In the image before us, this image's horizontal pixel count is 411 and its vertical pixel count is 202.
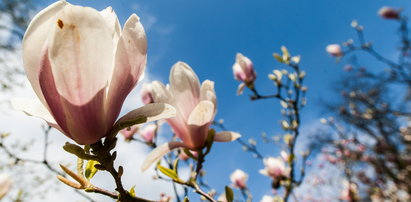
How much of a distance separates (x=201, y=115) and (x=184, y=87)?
0.09 metres

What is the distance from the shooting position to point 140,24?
1.46 feet

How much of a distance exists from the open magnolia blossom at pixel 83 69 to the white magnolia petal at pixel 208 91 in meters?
0.27

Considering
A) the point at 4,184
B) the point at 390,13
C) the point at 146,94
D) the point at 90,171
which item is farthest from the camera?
the point at 390,13

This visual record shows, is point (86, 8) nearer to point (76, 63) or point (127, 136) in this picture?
point (76, 63)

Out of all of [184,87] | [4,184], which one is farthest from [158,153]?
[4,184]

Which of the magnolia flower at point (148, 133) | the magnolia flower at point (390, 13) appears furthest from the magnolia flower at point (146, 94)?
the magnolia flower at point (390, 13)

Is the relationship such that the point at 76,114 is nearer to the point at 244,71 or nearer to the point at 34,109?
the point at 34,109

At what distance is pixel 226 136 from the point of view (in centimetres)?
75

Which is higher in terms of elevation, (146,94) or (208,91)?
(146,94)

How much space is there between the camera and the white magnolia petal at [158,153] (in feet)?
2.17

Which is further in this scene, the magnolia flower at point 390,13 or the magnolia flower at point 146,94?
the magnolia flower at point 390,13

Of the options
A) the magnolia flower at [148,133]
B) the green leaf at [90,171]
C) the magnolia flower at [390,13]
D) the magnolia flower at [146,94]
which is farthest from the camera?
the magnolia flower at [390,13]

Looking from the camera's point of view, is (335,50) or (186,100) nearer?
(186,100)

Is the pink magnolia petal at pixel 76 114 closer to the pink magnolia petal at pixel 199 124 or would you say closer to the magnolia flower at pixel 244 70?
the pink magnolia petal at pixel 199 124
